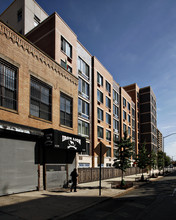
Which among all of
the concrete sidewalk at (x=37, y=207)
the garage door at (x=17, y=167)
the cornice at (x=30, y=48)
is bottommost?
the concrete sidewalk at (x=37, y=207)

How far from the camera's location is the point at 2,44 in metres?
12.6

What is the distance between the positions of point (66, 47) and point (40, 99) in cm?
1303

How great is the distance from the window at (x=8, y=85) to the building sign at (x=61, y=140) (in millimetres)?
3141

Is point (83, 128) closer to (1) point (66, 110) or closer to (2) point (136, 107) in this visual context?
(1) point (66, 110)

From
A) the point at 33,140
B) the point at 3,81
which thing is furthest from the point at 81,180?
the point at 3,81

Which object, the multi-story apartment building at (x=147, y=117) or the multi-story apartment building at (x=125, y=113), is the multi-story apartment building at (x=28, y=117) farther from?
the multi-story apartment building at (x=147, y=117)

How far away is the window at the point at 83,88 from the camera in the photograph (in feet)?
99.1

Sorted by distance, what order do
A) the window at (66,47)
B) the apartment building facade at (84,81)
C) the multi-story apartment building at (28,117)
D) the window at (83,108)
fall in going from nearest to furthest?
the multi-story apartment building at (28,117)
the apartment building facade at (84,81)
the window at (66,47)
the window at (83,108)

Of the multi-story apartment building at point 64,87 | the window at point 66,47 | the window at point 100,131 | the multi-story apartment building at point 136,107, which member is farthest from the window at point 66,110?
the multi-story apartment building at point 136,107

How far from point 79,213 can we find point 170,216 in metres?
4.01

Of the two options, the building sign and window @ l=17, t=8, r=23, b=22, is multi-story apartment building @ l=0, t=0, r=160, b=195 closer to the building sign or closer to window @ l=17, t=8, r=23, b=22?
window @ l=17, t=8, r=23, b=22

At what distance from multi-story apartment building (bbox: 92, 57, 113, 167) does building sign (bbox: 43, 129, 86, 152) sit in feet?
45.6

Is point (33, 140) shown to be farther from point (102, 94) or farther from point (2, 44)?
point (102, 94)

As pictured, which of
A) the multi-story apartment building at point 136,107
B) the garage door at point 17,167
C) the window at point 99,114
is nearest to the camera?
the garage door at point 17,167
